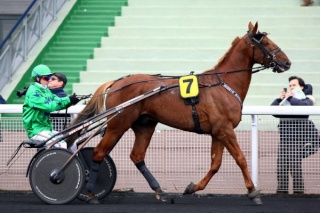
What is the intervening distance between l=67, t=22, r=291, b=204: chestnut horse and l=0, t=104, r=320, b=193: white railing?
0.91m

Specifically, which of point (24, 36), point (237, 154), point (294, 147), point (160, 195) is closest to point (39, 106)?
point (160, 195)

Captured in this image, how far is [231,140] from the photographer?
1184 centimetres

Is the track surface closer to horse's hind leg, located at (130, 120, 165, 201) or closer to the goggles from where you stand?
horse's hind leg, located at (130, 120, 165, 201)

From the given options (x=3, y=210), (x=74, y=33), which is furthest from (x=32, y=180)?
(x=74, y=33)

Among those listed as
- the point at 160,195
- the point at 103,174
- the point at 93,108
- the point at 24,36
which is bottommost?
the point at 160,195

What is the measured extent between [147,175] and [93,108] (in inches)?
38.1

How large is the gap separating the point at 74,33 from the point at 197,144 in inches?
311

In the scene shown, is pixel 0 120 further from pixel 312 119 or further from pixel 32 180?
pixel 312 119

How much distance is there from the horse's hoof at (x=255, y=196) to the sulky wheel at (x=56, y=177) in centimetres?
185

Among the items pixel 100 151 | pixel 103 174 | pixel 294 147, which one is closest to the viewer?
pixel 100 151

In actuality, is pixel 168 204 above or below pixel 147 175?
below

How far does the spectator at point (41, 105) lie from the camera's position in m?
12.0

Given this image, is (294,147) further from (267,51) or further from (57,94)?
(57,94)

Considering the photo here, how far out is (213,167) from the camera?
12.1 metres
